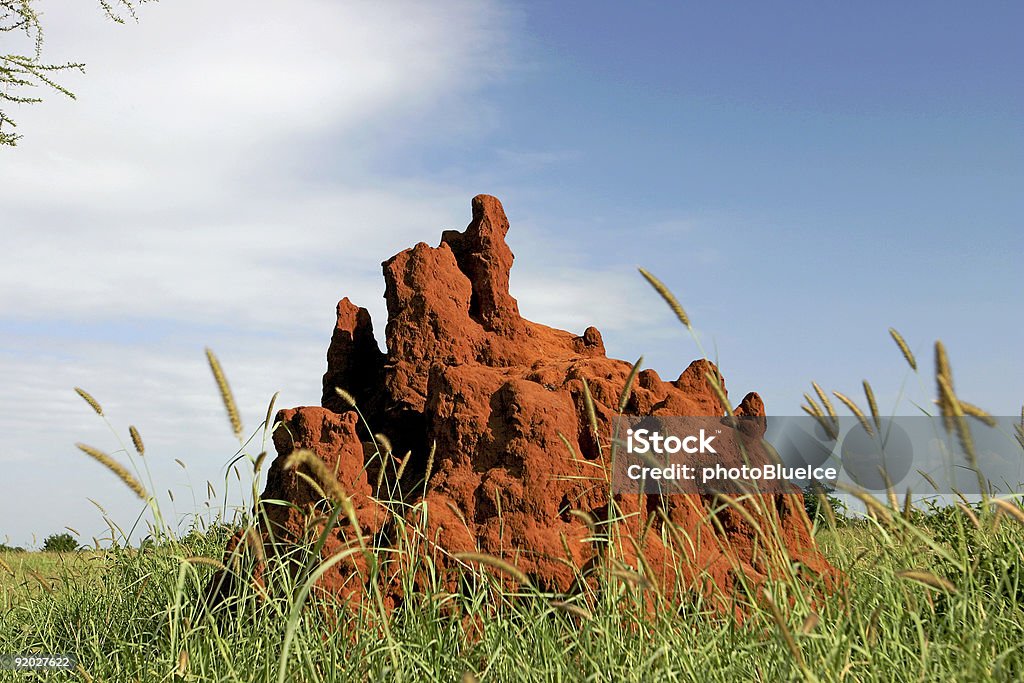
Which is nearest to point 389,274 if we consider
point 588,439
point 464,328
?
point 464,328

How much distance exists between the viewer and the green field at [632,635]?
353 cm

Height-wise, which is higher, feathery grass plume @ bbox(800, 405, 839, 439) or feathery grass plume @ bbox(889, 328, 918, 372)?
feathery grass plume @ bbox(889, 328, 918, 372)

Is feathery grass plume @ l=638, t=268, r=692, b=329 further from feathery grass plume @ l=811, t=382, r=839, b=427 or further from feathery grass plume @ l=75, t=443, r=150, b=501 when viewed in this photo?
feathery grass plume @ l=75, t=443, r=150, b=501

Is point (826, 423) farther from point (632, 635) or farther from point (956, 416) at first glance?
point (632, 635)

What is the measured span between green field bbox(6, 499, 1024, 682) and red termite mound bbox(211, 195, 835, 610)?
15.6 inches

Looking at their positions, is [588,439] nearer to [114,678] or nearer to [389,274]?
[389,274]

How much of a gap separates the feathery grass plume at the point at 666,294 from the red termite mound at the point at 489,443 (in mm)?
1264

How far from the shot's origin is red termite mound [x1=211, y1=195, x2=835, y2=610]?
5945mm

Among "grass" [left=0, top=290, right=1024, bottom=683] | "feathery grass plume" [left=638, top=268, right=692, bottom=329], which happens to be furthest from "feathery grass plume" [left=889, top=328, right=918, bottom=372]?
"feathery grass plume" [left=638, top=268, right=692, bottom=329]

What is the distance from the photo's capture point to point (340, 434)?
6.72 metres

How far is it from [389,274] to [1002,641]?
555 cm

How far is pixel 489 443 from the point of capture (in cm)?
655

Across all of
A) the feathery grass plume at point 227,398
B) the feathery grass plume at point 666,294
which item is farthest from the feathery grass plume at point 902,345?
the feathery grass plume at point 227,398

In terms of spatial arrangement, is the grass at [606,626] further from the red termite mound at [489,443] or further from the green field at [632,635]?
the red termite mound at [489,443]
